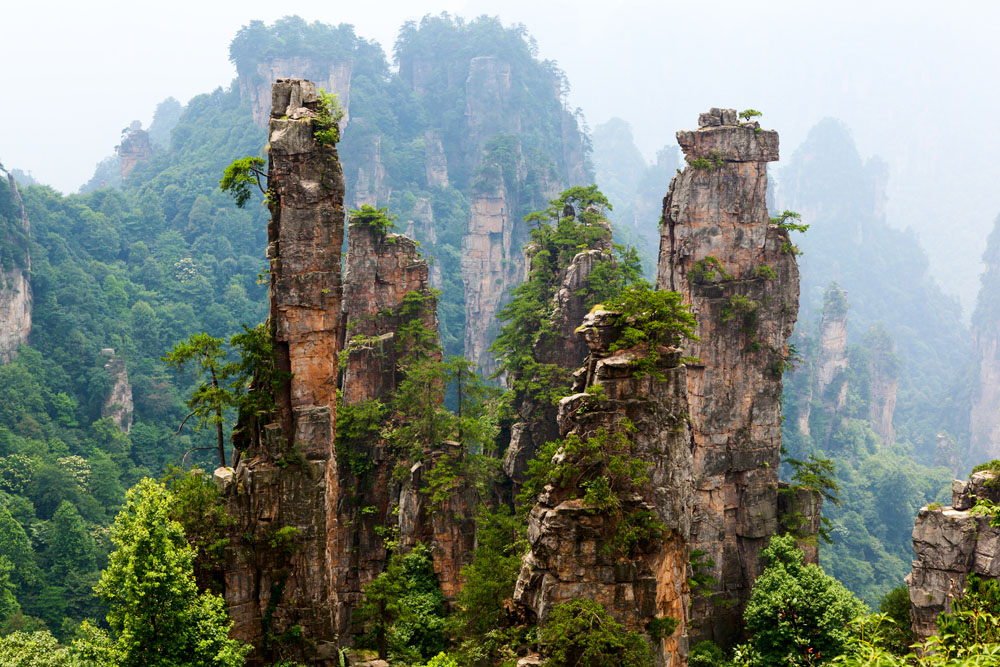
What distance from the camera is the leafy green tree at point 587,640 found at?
17.4 meters

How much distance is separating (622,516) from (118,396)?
163 feet

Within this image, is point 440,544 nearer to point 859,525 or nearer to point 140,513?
point 140,513

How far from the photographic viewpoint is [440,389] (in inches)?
1348

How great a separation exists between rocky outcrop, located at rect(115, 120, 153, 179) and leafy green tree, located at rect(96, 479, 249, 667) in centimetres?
9132

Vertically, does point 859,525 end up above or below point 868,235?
below

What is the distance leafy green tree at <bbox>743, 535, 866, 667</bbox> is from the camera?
27375 mm

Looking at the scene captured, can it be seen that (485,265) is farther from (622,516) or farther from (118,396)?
(622,516)

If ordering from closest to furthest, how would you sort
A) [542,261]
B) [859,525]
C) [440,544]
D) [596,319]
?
[596,319] < [440,544] < [542,261] < [859,525]

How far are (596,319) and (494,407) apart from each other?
2409 centimetres

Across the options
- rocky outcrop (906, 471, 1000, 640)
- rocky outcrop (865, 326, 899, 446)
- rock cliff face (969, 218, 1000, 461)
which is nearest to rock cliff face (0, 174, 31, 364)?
rocky outcrop (906, 471, 1000, 640)

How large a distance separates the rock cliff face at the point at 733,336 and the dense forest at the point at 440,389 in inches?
34.3

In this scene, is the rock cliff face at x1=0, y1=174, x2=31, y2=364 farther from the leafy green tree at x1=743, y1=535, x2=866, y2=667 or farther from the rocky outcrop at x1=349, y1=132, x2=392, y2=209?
the leafy green tree at x1=743, y1=535, x2=866, y2=667

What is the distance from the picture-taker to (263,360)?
22344 mm

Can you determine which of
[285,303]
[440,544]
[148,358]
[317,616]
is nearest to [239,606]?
[317,616]
